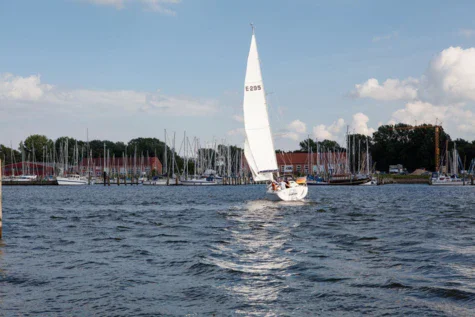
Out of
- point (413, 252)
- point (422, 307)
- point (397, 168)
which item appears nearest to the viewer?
point (422, 307)

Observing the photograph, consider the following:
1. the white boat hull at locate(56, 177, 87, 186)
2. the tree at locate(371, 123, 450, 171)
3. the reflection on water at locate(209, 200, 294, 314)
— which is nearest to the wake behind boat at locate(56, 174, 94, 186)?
the white boat hull at locate(56, 177, 87, 186)

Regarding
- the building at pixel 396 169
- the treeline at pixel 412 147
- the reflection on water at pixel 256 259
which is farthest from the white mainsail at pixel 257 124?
the building at pixel 396 169

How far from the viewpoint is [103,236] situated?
26688 mm

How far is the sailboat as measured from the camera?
4794 cm

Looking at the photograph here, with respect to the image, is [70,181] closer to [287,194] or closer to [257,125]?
[257,125]

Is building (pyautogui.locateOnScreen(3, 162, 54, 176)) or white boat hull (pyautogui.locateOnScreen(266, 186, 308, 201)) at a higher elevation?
building (pyautogui.locateOnScreen(3, 162, 54, 176))

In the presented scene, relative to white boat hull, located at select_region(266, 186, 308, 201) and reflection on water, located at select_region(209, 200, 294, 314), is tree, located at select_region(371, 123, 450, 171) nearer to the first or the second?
white boat hull, located at select_region(266, 186, 308, 201)

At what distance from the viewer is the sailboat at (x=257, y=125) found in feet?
157

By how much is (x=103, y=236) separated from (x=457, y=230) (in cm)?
1754

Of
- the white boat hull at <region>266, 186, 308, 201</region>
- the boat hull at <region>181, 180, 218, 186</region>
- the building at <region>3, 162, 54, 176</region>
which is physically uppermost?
the building at <region>3, 162, 54, 176</region>

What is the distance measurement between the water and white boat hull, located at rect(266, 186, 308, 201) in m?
13.6

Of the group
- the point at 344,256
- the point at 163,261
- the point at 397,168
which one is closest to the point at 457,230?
the point at 344,256

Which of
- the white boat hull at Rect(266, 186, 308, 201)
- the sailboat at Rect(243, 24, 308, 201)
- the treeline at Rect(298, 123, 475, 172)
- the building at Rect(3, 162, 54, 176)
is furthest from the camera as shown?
the treeline at Rect(298, 123, 475, 172)

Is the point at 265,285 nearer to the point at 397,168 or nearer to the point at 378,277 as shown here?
the point at 378,277
